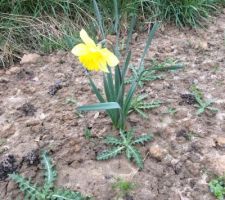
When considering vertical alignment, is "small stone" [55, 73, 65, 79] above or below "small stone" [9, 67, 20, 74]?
below

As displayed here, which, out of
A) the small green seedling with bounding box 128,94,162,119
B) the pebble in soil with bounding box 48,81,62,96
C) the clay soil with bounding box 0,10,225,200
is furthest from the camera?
the pebble in soil with bounding box 48,81,62,96

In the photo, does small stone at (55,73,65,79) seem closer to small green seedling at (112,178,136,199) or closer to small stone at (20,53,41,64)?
small stone at (20,53,41,64)

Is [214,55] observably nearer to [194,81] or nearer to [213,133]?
[194,81]

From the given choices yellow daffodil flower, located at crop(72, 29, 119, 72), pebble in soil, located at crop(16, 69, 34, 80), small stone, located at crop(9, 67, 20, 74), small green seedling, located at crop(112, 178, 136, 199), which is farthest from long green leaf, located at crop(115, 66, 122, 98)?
small stone, located at crop(9, 67, 20, 74)

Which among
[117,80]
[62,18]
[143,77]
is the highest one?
[117,80]

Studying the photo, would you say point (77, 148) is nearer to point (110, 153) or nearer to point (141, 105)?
point (110, 153)

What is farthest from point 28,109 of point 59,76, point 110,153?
point 110,153

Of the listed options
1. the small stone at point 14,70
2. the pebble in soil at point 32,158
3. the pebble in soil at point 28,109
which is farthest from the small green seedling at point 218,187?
the small stone at point 14,70

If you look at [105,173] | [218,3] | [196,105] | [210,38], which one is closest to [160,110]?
[196,105]
